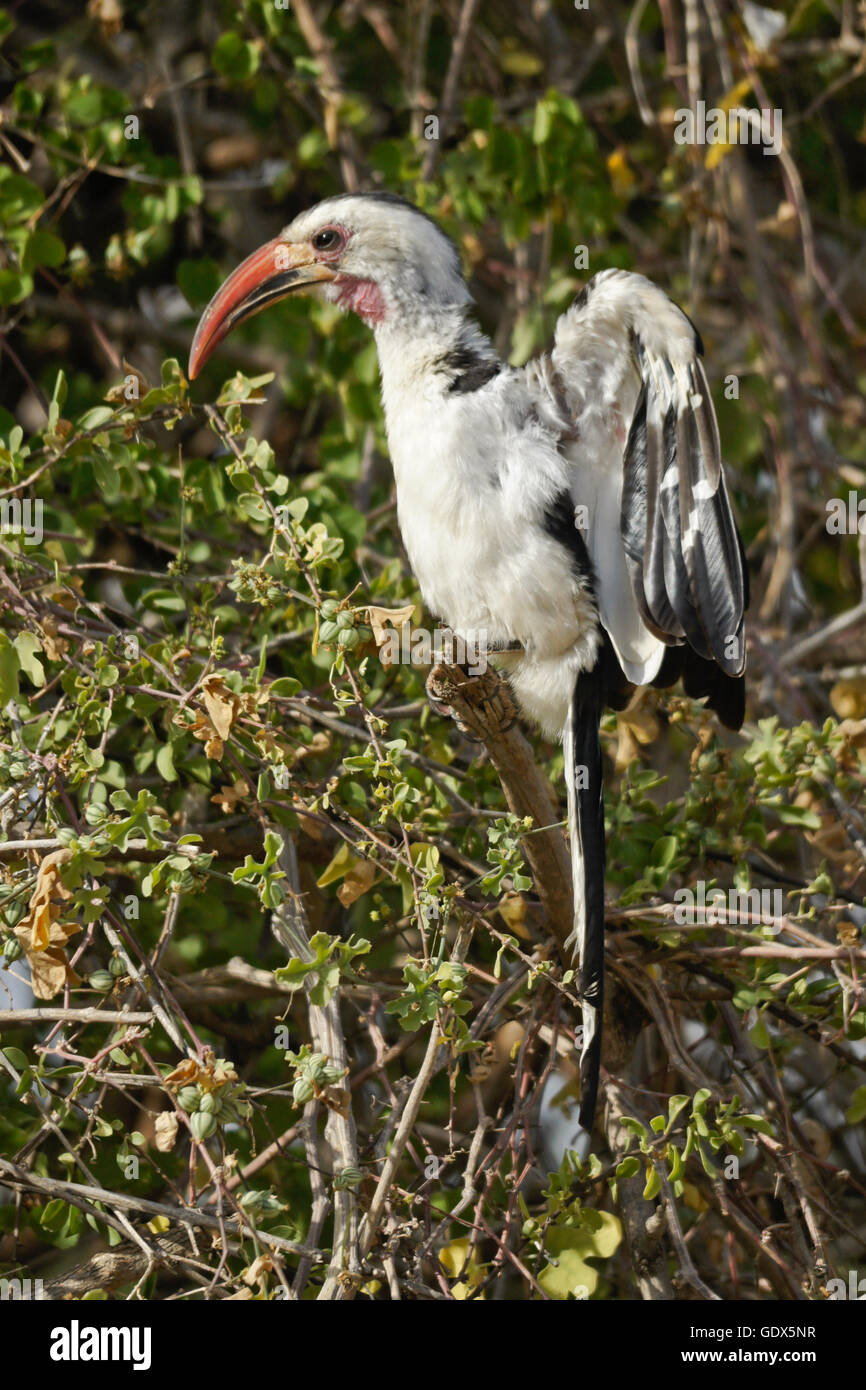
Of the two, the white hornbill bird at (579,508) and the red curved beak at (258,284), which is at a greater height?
the red curved beak at (258,284)

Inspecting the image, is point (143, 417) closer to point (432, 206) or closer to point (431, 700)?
point (431, 700)

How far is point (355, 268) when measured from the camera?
2.45 metres

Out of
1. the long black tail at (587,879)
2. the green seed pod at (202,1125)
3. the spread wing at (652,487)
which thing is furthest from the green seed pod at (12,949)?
the spread wing at (652,487)

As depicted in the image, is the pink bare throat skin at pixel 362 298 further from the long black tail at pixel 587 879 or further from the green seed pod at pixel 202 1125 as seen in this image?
the green seed pod at pixel 202 1125

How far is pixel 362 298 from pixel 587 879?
3.47 feet

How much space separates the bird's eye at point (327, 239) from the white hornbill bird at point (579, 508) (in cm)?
14

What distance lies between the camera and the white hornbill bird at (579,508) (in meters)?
2.09

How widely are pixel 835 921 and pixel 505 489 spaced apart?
797 mm

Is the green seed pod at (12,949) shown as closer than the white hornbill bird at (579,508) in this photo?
Yes

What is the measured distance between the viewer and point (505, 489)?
2186 mm

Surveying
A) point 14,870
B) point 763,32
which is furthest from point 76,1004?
point 763,32

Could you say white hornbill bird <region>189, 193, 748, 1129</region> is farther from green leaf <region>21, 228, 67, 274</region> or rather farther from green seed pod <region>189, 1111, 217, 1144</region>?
green seed pod <region>189, 1111, 217, 1144</region>

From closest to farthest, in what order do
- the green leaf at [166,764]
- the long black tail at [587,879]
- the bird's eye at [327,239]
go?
the long black tail at [587,879] < the green leaf at [166,764] < the bird's eye at [327,239]

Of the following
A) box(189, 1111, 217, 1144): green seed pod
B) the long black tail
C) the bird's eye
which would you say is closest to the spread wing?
the long black tail
